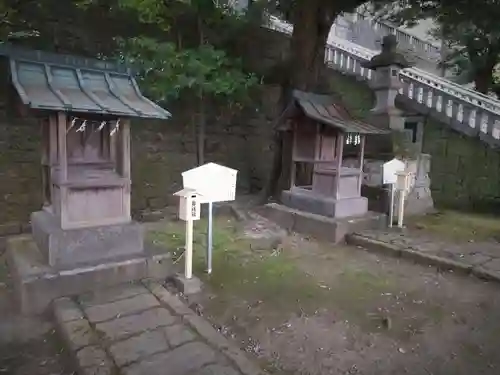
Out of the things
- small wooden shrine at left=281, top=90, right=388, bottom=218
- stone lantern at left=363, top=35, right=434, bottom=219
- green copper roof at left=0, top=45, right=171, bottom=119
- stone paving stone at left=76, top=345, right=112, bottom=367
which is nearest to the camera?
stone paving stone at left=76, top=345, right=112, bottom=367

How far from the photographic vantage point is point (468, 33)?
35.8ft

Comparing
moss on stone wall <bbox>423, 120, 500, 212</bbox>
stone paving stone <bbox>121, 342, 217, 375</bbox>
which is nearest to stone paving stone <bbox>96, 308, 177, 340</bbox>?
stone paving stone <bbox>121, 342, 217, 375</bbox>

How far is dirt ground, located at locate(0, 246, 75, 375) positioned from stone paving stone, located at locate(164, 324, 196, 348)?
2.41 ft

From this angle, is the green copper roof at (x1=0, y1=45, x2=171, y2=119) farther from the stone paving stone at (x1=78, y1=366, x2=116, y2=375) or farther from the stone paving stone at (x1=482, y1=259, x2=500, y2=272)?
the stone paving stone at (x1=482, y1=259, x2=500, y2=272)

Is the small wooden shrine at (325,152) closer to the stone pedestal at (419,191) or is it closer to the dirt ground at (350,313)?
the dirt ground at (350,313)

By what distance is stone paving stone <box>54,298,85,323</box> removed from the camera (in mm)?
3375

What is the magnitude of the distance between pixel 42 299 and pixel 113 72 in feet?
8.50

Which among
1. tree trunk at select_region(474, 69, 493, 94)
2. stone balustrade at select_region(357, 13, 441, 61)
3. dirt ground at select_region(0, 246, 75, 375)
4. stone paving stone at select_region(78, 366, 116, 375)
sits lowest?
dirt ground at select_region(0, 246, 75, 375)

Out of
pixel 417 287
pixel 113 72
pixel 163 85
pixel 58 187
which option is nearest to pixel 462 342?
pixel 417 287

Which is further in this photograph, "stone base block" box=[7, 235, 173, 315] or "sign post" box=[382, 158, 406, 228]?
"sign post" box=[382, 158, 406, 228]

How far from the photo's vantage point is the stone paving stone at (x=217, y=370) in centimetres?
257

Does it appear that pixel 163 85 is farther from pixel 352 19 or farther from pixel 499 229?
pixel 352 19

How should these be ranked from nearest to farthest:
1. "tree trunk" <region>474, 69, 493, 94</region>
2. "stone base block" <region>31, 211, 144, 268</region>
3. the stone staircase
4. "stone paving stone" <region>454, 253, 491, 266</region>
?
"stone base block" <region>31, 211, 144, 268</region> < "stone paving stone" <region>454, 253, 491, 266</region> < the stone staircase < "tree trunk" <region>474, 69, 493, 94</region>

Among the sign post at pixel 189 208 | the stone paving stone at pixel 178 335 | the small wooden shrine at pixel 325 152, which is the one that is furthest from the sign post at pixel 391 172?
the stone paving stone at pixel 178 335
